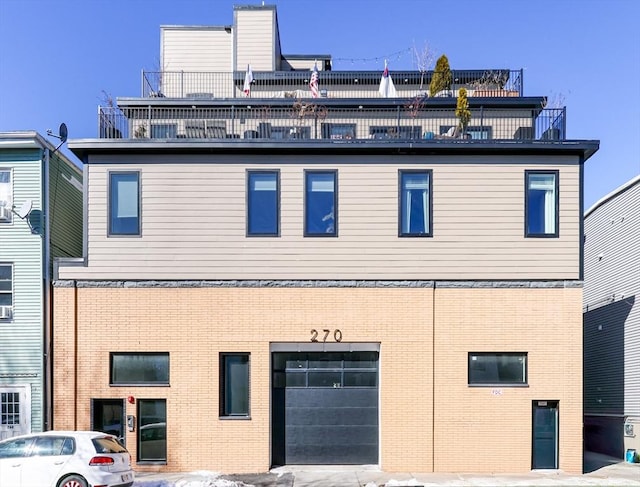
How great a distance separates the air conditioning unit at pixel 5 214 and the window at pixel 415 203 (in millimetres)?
10134

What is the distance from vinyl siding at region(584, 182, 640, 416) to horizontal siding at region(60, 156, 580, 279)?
415 centimetres

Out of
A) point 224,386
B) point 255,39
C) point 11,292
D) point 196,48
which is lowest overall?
point 224,386

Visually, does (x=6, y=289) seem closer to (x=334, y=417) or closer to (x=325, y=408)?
(x=325, y=408)

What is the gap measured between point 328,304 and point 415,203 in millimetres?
3453

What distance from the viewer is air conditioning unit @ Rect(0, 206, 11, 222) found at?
15898mm

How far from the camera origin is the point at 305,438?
1578cm

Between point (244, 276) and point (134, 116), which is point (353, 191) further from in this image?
point (134, 116)

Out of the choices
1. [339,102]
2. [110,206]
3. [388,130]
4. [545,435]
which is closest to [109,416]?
[110,206]

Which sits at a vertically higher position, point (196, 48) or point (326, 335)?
point (196, 48)

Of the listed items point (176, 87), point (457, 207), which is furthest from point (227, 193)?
point (176, 87)

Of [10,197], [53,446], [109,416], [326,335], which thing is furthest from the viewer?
[10,197]

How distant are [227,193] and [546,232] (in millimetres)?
8258

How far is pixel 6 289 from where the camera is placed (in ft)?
52.4

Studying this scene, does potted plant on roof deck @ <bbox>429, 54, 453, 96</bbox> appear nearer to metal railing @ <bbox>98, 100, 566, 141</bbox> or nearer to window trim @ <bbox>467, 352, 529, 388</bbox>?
metal railing @ <bbox>98, 100, 566, 141</bbox>
